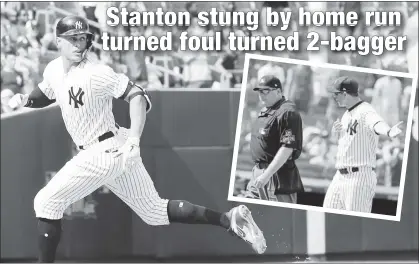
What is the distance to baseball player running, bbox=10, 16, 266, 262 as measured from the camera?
16.1ft

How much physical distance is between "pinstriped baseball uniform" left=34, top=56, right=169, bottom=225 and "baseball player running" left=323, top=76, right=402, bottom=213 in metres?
1.22

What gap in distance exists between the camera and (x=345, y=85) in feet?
18.0

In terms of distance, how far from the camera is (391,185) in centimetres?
565

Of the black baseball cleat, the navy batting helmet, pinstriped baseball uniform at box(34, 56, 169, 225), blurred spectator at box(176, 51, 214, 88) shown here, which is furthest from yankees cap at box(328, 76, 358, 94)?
the navy batting helmet

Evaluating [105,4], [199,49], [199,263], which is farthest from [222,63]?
[199,263]

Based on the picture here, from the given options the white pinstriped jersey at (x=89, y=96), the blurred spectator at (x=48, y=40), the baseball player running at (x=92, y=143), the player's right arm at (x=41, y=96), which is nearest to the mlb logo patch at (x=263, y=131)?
the baseball player running at (x=92, y=143)

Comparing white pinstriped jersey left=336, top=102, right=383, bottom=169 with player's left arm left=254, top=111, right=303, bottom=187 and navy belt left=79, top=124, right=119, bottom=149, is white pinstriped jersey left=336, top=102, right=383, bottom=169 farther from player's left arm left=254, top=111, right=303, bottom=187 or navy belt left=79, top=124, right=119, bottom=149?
navy belt left=79, top=124, right=119, bottom=149

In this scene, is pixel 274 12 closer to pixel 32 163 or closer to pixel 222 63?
pixel 222 63

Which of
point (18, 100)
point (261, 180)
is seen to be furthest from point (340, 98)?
point (18, 100)

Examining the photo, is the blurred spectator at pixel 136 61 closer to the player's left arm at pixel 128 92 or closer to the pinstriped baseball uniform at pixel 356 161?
the player's left arm at pixel 128 92

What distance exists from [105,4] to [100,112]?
2.79 feet

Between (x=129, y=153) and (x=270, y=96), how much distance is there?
3.37 ft

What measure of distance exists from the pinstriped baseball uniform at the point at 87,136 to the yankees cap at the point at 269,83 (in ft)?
2.63

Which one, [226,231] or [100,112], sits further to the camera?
[226,231]
